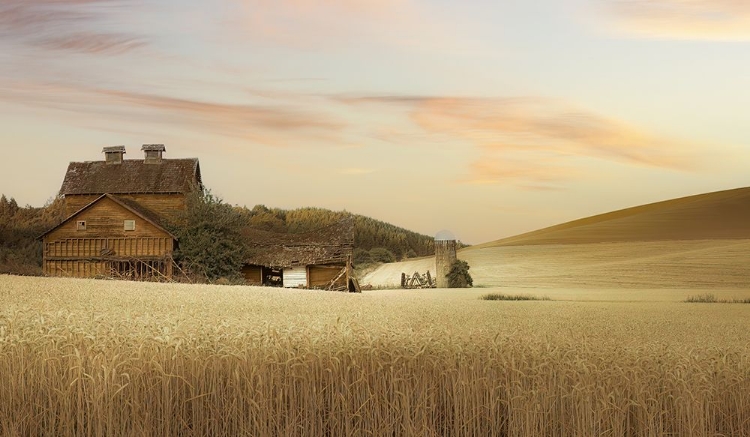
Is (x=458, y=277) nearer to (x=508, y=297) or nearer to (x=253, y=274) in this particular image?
(x=253, y=274)

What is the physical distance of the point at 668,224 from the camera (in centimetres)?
6812

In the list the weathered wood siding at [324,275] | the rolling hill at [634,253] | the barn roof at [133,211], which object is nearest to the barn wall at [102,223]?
the barn roof at [133,211]

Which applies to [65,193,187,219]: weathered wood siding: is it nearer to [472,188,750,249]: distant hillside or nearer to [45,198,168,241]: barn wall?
[45,198,168,241]: barn wall

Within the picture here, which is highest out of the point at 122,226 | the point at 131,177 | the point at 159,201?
the point at 131,177

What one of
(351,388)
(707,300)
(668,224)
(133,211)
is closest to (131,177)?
(133,211)

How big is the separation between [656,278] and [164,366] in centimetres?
4059

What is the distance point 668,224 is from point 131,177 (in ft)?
151

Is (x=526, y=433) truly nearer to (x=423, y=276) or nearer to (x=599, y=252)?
(x=423, y=276)

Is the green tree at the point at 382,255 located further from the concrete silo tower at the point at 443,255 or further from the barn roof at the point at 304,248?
the barn roof at the point at 304,248

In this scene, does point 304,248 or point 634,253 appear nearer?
point 304,248

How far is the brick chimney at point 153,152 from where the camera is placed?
2143 inches

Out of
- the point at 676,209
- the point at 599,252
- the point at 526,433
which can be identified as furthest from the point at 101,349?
the point at 676,209

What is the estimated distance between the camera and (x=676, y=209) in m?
75.8

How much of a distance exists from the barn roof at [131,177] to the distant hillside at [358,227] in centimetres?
751
